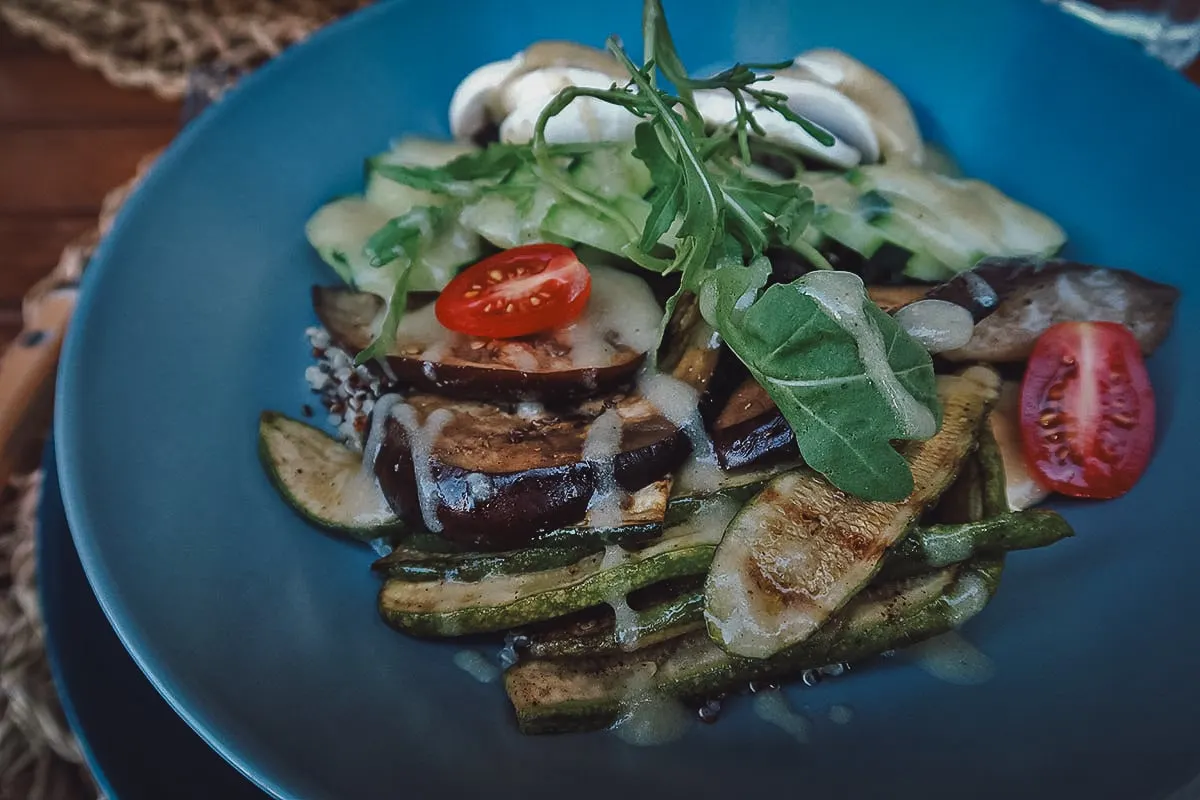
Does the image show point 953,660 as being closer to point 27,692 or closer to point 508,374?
point 508,374

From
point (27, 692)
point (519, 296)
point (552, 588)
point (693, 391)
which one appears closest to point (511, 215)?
point (519, 296)

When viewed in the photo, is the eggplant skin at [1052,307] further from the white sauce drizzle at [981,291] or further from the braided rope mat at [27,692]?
the braided rope mat at [27,692]

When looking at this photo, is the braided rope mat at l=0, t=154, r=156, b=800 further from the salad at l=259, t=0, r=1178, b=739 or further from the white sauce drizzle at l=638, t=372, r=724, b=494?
the white sauce drizzle at l=638, t=372, r=724, b=494

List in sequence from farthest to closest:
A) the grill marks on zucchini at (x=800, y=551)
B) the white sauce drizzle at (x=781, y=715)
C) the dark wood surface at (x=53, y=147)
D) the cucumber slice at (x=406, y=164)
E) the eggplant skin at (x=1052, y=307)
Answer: the dark wood surface at (x=53, y=147)
the cucumber slice at (x=406, y=164)
the eggplant skin at (x=1052, y=307)
the white sauce drizzle at (x=781, y=715)
the grill marks on zucchini at (x=800, y=551)

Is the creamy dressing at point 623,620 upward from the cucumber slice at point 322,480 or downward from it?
upward

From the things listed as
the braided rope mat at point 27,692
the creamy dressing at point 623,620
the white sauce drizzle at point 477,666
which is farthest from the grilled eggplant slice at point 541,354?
the braided rope mat at point 27,692

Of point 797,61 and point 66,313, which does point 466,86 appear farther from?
point 66,313

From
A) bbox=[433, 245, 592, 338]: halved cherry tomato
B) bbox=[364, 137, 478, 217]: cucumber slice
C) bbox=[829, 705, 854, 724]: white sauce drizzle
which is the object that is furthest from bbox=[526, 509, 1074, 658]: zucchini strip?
bbox=[364, 137, 478, 217]: cucumber slice
